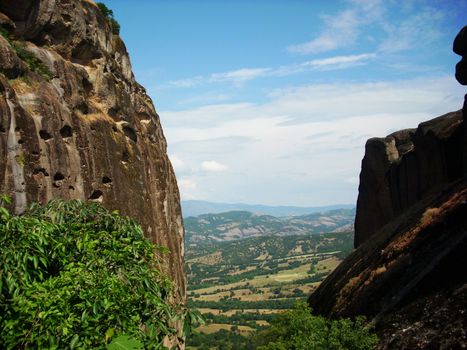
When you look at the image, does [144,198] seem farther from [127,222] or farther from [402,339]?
[402,339]

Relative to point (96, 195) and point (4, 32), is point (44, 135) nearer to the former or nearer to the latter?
point (96, 195)

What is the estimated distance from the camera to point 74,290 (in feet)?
32.7

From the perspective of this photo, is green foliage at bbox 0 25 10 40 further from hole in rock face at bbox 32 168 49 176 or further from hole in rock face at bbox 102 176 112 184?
hole in rock face at bbox 102 176 112 184

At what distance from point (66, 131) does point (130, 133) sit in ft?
28.7

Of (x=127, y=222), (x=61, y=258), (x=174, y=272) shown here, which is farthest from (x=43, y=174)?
(x=174, y=272)

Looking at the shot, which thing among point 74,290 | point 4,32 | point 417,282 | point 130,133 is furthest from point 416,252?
point 4,32

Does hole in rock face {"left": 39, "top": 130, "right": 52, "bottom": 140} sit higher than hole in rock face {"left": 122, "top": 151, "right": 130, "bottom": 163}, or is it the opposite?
hole in rock face {"left": 39, "top": 130, "right": 52, "bottom": 140}

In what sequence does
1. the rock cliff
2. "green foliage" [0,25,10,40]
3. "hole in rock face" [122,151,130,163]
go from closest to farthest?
the rock cliff < "green foliage" [0,25,10,40] < "hole in rock face" [122,151,130,163]

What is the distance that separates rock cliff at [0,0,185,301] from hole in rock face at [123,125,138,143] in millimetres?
79

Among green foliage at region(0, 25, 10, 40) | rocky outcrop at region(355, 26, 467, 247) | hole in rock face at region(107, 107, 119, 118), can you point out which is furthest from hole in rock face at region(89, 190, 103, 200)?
rocky outcrop at region(355, 26, 467, 247)

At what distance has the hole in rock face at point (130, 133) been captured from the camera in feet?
105

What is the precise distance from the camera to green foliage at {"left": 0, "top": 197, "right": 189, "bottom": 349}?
29.5 feet

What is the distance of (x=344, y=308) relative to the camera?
33.0 meters

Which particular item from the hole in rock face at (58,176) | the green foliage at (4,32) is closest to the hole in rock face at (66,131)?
the hole in rock face at (58,176)
